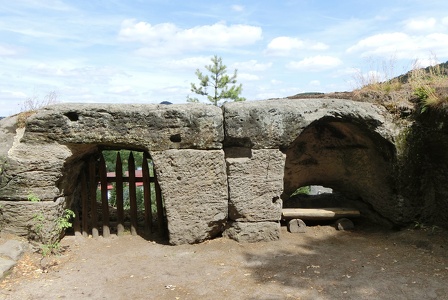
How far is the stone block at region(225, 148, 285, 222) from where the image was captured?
241 inches

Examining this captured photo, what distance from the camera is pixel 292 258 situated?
568 centimetres

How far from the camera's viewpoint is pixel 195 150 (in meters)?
6.01

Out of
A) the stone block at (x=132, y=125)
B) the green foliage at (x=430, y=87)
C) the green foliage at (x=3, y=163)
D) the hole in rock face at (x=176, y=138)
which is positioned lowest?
the green foliage at (x=3, y=163)

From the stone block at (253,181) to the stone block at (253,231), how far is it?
0.10 m

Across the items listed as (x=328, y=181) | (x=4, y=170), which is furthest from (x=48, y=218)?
(x=328, y=181)

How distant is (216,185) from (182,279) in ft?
5.30

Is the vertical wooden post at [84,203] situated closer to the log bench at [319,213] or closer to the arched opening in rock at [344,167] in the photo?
the log bench at [319,213]

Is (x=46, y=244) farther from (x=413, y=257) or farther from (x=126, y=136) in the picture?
(x=413, y=257)

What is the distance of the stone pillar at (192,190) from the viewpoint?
19.7ft

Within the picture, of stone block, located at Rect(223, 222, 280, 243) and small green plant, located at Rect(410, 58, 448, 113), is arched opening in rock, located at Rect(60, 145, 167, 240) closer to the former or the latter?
stone block, located at Rect(223, 222, 280, 243)

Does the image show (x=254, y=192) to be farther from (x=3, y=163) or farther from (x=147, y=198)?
(x=3, y=163)

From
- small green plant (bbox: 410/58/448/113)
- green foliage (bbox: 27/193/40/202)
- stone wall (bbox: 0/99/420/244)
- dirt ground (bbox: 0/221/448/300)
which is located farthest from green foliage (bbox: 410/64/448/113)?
green foliage (bbox: 27/193/40/202)

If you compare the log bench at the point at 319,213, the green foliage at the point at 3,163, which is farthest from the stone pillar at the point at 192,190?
the green foliage at the point at 3,163

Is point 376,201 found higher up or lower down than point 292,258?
higher up
